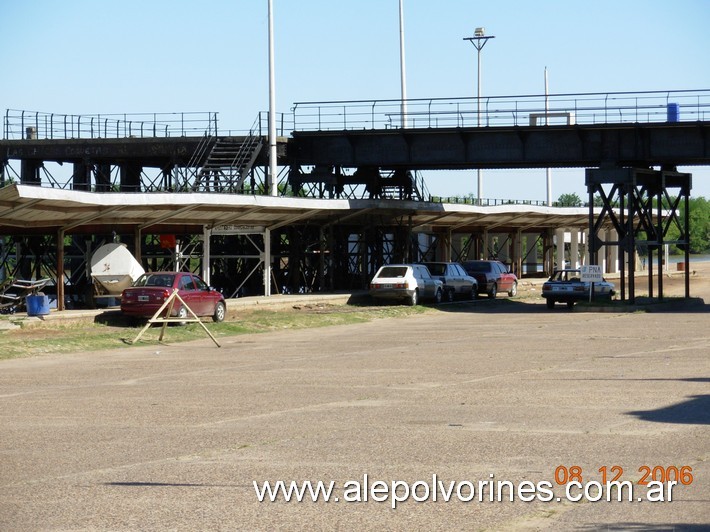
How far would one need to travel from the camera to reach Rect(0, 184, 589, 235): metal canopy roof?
32.6m

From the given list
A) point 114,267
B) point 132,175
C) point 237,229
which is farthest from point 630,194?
point 132,175

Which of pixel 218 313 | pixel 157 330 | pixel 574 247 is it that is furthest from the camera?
pixel 574 247

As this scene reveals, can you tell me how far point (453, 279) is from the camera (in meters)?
49.0

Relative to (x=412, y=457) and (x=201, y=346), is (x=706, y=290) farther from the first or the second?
(x=412, y=457)

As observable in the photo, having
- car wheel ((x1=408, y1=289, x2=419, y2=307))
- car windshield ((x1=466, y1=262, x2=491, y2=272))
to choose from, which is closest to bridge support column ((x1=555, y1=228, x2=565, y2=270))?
A: car windshield ((x1=466, y1=262, x2=491, y2=272))

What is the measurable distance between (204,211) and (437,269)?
1181cm

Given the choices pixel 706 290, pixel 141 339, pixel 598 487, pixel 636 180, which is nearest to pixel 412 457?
pixel 598 487

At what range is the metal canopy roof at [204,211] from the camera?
32594mm

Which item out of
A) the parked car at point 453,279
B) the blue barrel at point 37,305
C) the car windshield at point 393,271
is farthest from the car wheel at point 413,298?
the blue barrel at point 37,305

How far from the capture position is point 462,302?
4850cm

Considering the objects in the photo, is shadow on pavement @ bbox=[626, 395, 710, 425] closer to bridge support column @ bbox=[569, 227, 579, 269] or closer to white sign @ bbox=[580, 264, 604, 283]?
white sign @ bbox=[580, 264, 604, 283]

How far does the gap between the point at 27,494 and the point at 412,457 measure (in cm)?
395

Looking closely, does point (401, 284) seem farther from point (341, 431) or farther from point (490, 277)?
point (341, 431)

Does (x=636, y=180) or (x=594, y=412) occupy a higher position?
(x=636, y=180)
